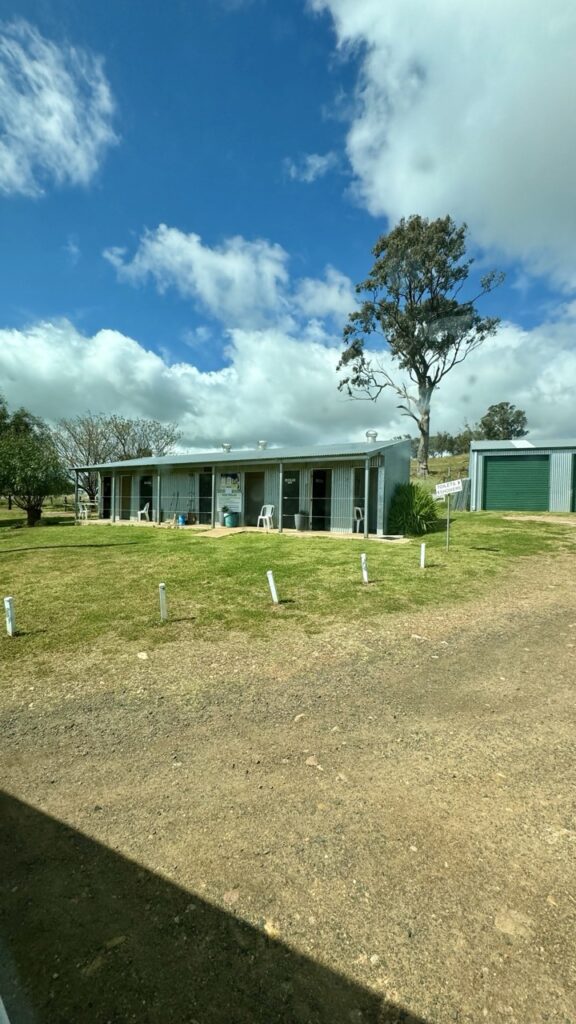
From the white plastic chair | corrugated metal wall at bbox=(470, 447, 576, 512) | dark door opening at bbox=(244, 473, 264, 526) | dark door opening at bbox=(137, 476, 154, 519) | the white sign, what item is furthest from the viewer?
dark door opening at bbox=(137, 476, 154, 519)

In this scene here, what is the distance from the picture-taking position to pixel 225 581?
9.20 meters

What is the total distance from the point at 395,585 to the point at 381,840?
20.9 feet

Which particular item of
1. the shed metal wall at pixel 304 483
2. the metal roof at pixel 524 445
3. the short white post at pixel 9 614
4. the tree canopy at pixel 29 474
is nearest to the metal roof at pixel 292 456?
the shed metal wall at pixel 304 483

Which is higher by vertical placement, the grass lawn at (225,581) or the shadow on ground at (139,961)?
the grass lawn at (225,581)

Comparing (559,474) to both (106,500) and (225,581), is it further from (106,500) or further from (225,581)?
(106,500)

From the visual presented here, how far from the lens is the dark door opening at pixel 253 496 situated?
62.7ft

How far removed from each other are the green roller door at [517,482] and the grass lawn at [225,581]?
23.1ft

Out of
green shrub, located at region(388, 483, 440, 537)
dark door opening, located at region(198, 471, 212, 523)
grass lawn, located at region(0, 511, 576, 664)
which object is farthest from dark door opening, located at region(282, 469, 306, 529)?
dark door opening, located at region(198, 471, 212, 523)

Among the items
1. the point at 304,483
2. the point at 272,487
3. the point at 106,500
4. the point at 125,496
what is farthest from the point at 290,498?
the point at 106,500

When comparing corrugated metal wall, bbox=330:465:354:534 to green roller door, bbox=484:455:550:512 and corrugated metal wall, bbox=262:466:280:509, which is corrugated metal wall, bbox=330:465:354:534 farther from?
green roller door, bbox=484:455:550:512

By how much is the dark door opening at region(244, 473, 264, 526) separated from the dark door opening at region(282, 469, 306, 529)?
1.26 meters

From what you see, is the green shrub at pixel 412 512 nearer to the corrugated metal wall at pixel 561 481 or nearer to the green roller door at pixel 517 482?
the green roller door at pixel 517 482

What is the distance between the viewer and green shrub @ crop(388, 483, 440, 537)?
1617 cm

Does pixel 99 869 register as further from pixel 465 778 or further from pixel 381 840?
pixel 465 778
